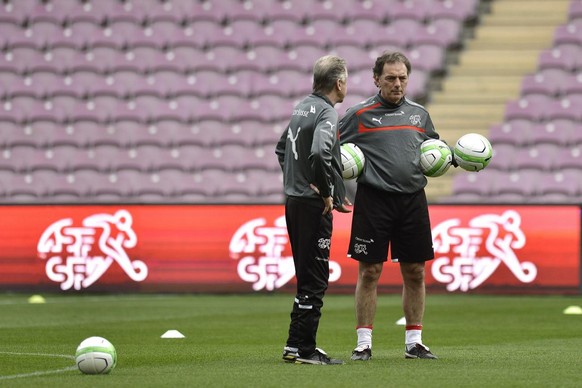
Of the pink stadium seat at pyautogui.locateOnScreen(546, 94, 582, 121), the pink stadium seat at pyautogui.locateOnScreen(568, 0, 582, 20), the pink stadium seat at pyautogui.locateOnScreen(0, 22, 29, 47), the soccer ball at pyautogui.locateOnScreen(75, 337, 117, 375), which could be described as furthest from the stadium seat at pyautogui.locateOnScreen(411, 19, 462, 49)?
the soccer ball at pyautogui.locateOnScreen(75, 337, 117, 375)

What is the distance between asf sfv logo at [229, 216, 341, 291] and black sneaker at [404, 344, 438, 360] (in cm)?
791

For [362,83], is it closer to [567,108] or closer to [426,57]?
[426,57]

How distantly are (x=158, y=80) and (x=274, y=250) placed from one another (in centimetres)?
657

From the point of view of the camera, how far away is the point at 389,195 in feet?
27.7

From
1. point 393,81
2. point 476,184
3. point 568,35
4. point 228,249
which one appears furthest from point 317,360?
point 568,35

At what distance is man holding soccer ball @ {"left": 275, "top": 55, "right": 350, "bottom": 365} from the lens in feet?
25.9

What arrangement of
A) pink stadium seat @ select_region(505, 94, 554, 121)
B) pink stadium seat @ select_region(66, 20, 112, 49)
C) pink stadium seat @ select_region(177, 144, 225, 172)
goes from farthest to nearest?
1. pink stadium seat @ select_region(66, 20, 112, 49)
2. pink stadium seat @ select_region(505, 94, 554, 121)
3. pink stadium seat @ select_region(177, 144, 225, 172)

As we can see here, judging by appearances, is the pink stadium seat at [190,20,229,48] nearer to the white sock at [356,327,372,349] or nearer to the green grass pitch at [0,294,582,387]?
the green grass pitch at [0,294,582,387]

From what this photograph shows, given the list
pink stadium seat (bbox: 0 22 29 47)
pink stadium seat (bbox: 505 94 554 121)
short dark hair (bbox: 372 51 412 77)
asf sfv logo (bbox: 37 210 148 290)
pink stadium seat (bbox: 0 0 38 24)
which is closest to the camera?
short dark hair (bbox: 372 51 412 77)

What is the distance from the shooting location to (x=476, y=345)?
380 inches

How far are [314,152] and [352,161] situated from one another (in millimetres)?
687

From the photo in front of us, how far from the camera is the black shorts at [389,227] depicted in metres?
8.38

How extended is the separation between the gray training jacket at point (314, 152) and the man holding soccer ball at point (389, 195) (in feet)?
1.68

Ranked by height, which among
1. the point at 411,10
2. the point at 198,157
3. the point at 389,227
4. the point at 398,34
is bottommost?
the point at 389,227
